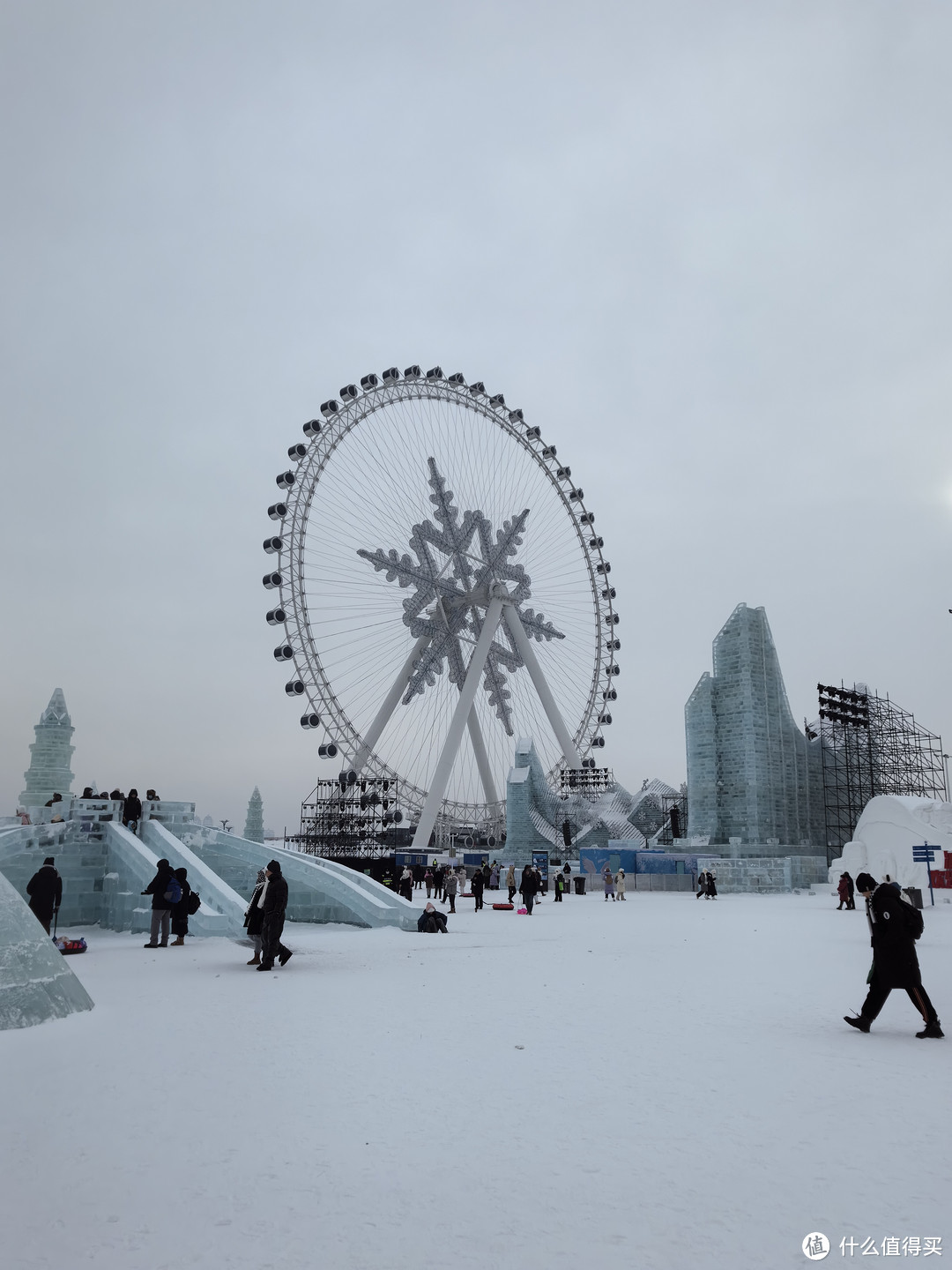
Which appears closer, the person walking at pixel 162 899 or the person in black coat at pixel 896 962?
the person in black coat at pixel 896 962

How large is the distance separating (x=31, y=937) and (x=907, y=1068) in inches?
269

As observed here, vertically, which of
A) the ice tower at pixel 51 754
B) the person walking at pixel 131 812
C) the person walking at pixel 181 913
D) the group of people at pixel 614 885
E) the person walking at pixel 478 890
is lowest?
the group of people at pixel 614 885

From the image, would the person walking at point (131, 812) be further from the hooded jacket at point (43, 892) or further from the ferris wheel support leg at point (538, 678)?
the ferris wheel support leg at point (538, 678)

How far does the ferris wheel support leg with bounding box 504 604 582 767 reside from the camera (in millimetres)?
43625

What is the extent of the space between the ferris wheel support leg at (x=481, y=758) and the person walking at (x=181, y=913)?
29.3 meters

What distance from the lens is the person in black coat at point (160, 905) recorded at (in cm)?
1328

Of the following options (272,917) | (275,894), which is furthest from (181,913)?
(275,894)

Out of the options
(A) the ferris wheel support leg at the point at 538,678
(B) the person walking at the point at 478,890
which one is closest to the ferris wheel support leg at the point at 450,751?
(A) the ferris wheel support leg at the point at 538,678

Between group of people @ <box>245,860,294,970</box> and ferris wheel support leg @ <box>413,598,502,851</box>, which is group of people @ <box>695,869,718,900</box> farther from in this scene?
group of people @ <box>245,860,294,970</box>

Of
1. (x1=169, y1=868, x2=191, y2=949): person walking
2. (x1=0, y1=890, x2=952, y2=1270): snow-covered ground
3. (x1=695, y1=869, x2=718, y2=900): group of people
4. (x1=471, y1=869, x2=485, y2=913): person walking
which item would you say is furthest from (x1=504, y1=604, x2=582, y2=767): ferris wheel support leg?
(x1=0, y1=890, x2=952, y2=1270): snow-covered ground

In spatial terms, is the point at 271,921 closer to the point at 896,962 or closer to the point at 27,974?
the point at 27,974

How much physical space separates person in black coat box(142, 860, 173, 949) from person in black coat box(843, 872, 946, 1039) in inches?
383

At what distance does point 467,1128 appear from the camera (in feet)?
16.0

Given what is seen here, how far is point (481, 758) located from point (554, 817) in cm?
479
